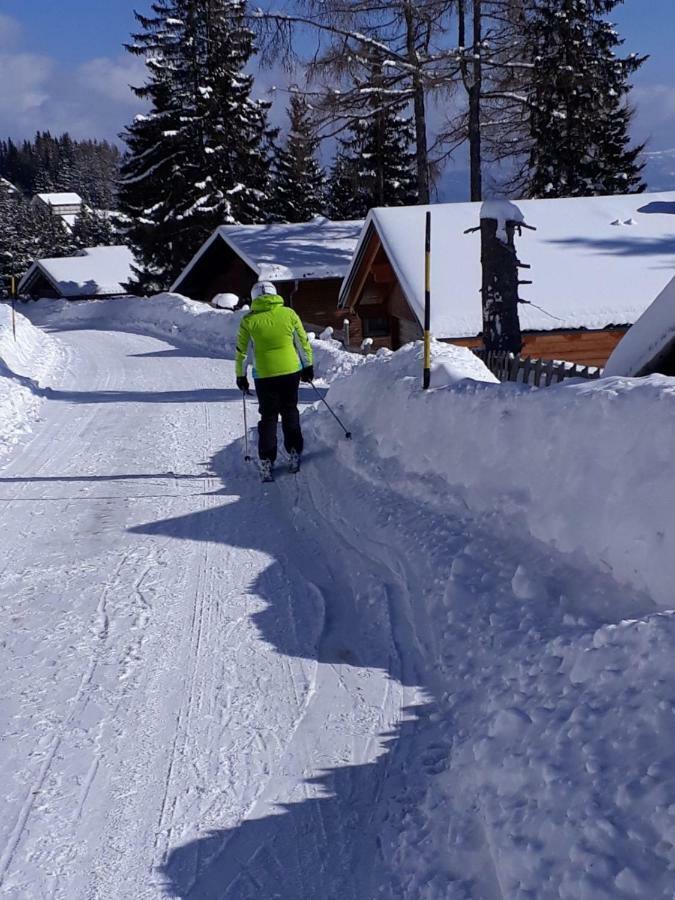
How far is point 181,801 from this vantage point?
137 inches

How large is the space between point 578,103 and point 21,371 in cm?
2199

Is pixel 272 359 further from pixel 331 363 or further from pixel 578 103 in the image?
pixel 578 103

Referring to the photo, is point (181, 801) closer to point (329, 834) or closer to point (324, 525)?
point (329, 834)

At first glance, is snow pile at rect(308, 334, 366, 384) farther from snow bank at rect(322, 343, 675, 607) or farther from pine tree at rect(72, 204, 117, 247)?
pine tree at rect(72, 204, 117, 247)

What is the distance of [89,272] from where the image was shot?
172 feet

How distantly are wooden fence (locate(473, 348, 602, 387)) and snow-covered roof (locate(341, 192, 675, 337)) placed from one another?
9.31 ft

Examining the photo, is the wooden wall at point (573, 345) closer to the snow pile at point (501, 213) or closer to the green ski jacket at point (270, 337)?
the snow pile at point (501, 213)

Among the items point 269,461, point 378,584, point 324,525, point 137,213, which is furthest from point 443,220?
point 137,213

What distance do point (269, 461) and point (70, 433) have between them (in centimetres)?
414

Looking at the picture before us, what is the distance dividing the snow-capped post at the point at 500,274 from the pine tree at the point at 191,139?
28.2 metres

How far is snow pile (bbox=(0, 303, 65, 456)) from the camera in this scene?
458 inches

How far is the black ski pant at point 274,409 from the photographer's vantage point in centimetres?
828

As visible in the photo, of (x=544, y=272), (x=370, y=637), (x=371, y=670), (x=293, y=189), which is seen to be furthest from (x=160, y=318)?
(x=371, y=670)

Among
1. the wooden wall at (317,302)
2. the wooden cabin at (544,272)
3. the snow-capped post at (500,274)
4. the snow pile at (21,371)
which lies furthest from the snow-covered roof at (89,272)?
the snow-capped post at (500,274)
